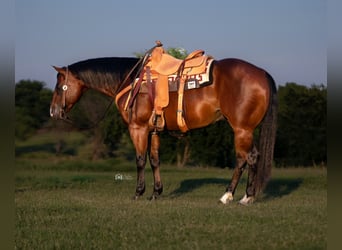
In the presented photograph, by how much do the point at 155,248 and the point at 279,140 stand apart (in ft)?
50.4

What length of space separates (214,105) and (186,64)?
89 cm

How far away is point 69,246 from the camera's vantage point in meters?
4.81

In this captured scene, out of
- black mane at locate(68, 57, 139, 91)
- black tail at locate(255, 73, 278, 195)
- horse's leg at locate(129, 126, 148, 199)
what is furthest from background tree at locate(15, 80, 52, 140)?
black tail at locate(255, 73, 278, 195)

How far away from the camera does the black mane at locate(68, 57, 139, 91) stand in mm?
8977

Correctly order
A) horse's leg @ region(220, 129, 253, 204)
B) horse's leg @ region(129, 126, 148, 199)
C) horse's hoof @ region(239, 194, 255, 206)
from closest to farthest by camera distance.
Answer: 1. horse's hoof @ region(239, 194, 255, 206)
2. horse's leg @ region(220, 129, 253, 204)
3. horse's leg @ region(129, 126, 148, 199)

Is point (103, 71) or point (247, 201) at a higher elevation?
point (103, 71)

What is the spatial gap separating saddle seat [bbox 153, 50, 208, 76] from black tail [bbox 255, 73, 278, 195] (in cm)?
114

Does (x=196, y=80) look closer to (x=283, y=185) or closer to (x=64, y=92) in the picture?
(x=64, y=92)

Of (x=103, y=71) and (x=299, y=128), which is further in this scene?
(x=299, y=128)

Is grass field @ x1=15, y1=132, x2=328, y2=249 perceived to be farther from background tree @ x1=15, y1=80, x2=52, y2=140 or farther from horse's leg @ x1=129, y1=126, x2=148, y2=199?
background tree @ x1=15, y1=80, x2=52, y2=140

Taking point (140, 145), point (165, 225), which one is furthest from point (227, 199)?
point (165, 225)

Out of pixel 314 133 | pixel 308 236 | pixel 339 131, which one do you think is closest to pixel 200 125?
pixel 308 236

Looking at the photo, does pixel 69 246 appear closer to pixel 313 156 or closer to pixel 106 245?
pixel 106 245

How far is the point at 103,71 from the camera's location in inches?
354
